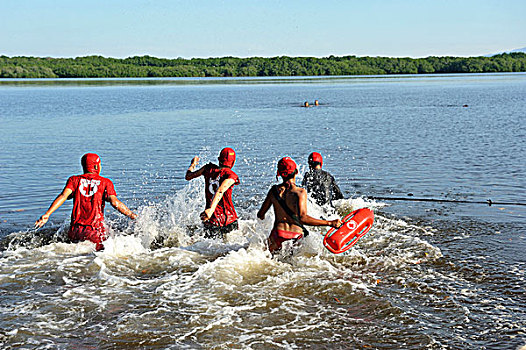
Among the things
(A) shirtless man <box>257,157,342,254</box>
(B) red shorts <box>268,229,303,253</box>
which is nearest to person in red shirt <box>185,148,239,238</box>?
(A) shirtless man <box>257,157,342,254</box>

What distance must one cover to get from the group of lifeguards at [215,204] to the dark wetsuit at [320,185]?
2003 mm

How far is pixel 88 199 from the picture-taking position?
9391mm

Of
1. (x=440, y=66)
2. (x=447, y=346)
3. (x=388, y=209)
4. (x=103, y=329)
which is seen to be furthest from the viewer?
(x=440, y=66)

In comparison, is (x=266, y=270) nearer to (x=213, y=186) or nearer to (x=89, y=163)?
(x=213, y=186)

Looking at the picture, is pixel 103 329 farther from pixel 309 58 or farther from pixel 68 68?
pixel 309 58

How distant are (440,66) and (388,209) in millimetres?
171934

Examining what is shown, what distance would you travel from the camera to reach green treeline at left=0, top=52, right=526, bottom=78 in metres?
165

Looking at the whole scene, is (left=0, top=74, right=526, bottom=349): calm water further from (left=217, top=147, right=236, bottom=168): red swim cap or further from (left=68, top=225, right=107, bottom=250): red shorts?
(left=217, top=147, right=236, bottom=168): red swim cap

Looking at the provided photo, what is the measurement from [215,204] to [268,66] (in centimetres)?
17670

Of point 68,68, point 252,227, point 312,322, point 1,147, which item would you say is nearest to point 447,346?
point 312,322

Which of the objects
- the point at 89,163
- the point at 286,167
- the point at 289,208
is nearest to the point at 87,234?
the point at 89,163

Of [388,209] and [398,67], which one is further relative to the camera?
[398,67]

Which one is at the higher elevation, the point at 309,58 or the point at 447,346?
the point at 309,58

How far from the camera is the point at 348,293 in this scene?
8.24 metres
